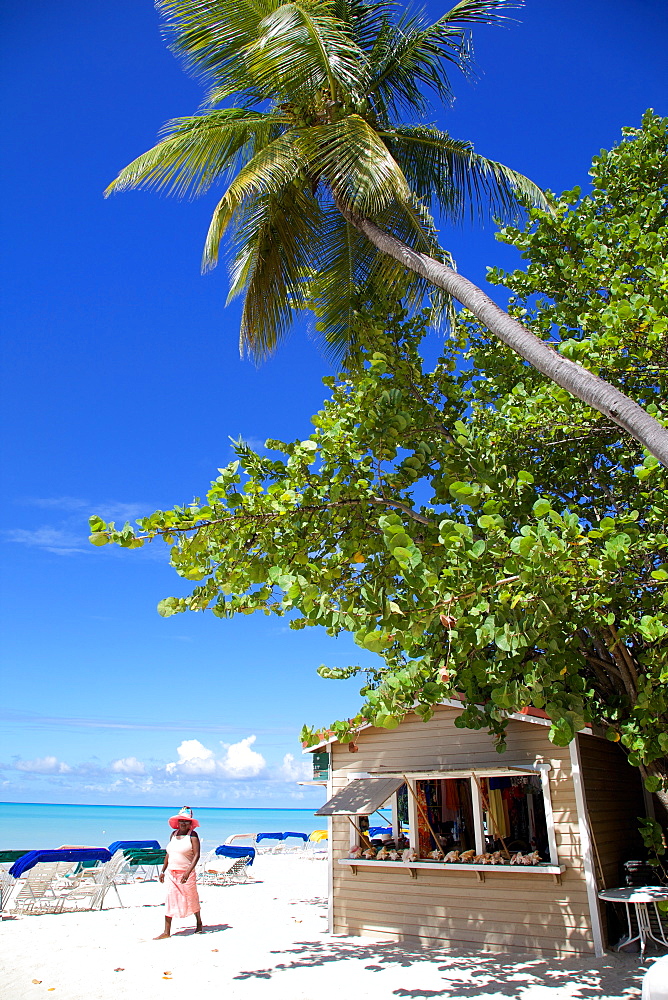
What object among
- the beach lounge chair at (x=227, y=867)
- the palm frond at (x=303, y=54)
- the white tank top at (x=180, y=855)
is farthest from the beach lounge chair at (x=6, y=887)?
the palm frond at (x=303, y=54)

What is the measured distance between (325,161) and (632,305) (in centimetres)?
355

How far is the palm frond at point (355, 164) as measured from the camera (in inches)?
263

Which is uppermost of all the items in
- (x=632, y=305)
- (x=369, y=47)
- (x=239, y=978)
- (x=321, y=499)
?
(x=369, y=47)

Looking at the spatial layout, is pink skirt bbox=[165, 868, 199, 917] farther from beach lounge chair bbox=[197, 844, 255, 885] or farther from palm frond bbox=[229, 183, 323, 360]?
beach lounge chair bbox=[197, 844, 255, 885]

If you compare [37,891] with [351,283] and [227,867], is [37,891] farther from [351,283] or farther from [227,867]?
[351,283]

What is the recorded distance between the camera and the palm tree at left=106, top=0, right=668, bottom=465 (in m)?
7.04

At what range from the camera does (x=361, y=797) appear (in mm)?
10469

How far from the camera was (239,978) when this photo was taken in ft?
26.2

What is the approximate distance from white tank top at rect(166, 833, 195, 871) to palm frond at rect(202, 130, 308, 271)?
8.77 m

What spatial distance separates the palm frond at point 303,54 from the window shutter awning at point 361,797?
964 cm

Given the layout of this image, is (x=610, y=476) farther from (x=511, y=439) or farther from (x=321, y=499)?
(x=321, y=499)

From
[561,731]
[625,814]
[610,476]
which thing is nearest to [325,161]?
[610,476]

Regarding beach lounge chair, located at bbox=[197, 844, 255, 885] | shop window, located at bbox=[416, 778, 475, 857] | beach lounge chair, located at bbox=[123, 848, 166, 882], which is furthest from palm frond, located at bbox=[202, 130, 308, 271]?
beach lounge chair, located at bbox=[197, 844, 255, 885]

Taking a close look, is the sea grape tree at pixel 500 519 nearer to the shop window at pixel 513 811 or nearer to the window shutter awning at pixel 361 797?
the window shutter awning at pixel 361 797
